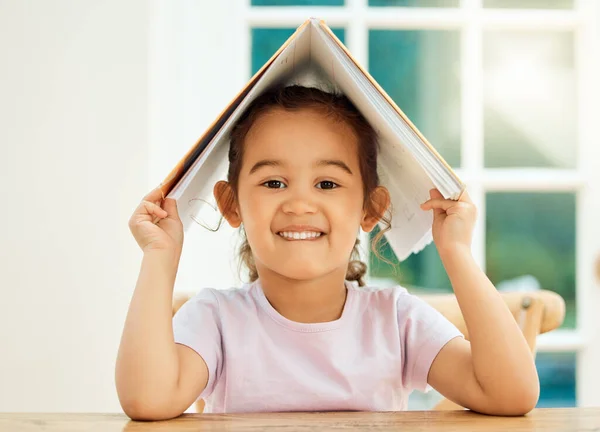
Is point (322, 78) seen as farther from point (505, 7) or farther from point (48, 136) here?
point (505, 7)

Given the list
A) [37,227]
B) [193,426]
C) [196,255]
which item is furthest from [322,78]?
[37,227]

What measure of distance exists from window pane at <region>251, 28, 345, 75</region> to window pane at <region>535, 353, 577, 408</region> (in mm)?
1115

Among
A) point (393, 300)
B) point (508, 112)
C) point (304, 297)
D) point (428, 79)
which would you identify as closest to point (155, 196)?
point (304, 297)

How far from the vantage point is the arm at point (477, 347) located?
2.72 ft

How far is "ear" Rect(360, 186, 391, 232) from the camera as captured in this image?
3.52 ft

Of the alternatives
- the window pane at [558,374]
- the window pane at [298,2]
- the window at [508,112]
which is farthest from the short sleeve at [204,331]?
the window pane at [558,374]

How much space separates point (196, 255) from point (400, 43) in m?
0.85

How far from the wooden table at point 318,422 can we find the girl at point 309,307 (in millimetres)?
79

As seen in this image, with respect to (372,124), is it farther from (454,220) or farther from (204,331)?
(204,331)

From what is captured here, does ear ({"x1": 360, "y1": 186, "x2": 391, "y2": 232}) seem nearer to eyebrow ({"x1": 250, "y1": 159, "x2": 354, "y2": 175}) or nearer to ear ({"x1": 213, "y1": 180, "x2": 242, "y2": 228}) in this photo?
eyebrow ({"x1": 250, "y1": 159, "x2": 354, "y2": 175})

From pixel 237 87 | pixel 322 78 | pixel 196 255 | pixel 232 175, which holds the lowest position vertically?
pixel 196 255

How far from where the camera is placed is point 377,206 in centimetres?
110

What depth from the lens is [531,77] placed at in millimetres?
2100

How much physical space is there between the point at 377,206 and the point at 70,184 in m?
1.05
